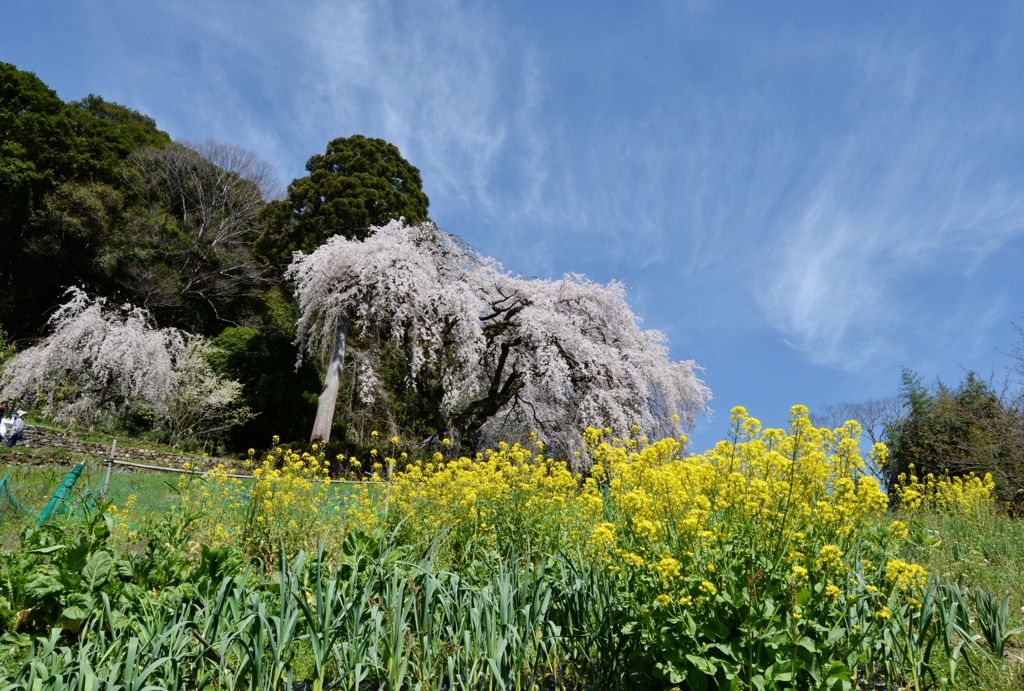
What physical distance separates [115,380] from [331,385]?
765 cm

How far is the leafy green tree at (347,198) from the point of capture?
1931 cm

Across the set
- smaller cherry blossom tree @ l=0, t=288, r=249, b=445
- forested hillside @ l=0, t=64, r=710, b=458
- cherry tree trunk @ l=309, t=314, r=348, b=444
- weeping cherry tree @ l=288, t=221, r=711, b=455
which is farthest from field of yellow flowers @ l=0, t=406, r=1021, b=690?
smaller cherry blossom tree @ l=0, t=288, r=249, b=445

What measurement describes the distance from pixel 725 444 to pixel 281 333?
18.8m

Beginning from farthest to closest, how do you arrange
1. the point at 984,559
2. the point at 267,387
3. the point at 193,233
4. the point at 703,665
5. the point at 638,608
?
the point at 193,233 → the point at 267,387 → the point at 984,559 → the point at 638,608 → the point at 703,665

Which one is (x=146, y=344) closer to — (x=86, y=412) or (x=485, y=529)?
(x=86, y=412)

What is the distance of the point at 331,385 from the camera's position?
14102 millimetres

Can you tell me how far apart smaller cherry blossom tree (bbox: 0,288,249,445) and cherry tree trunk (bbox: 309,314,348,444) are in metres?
4.21

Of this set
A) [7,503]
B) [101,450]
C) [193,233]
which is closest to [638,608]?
[7,503]

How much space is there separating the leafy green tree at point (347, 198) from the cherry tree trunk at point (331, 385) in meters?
5.47

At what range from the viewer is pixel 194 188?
24.9 m

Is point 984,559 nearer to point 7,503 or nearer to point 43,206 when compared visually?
point 7,503

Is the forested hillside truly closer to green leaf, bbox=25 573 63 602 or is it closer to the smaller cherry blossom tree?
the smaller cherry blossom tree

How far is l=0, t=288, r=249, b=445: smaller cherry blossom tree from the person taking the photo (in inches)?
632

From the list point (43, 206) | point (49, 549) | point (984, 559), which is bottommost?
point (49, 549)
